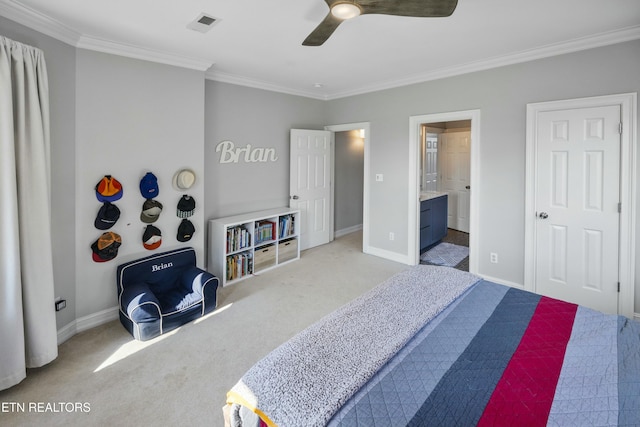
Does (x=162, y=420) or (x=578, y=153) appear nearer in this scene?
(x=162, y=420)

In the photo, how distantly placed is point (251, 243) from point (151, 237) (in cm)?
123

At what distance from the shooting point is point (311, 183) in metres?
5.19

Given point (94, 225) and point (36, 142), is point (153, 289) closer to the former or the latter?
point (94, 225)

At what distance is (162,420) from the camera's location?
1.85 m

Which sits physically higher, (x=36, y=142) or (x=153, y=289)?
(x=36, y=142)

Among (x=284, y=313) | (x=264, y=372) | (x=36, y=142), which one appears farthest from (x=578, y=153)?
(x=36, y=142)

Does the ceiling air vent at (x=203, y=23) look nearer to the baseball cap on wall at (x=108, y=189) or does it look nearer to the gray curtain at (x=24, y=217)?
the gray curtain at (x=24, y=217)

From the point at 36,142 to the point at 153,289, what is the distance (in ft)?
5.10

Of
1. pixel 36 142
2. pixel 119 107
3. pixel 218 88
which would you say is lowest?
pixel 36 142

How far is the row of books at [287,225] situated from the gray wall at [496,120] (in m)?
1.22

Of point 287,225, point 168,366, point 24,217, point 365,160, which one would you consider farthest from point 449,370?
point 365,160

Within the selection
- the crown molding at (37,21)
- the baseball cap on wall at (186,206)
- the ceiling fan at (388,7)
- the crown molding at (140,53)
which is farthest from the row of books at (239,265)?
the ceiling fan at (388,7)

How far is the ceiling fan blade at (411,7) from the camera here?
1.71 metres

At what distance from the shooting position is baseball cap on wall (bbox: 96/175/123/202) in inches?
112
